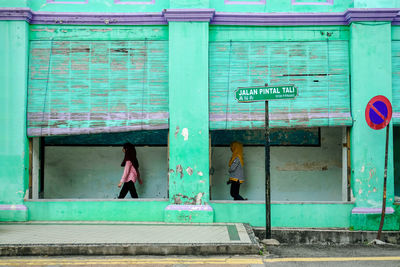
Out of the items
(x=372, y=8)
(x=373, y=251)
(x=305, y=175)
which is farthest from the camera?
(x=305, y=175)

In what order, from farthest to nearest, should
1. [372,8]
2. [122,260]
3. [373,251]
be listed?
[372,8], [373,251], [122,260]

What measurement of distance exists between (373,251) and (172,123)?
4.44 metres

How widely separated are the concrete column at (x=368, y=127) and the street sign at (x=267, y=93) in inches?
81.9

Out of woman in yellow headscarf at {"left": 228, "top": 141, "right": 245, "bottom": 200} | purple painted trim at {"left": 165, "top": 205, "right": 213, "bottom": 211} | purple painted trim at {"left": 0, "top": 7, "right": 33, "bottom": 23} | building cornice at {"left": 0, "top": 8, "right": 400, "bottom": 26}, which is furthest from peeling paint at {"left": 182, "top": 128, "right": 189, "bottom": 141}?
purple painted trim at {"left": 0, "top": 7, "right": 33, "bottom": 23}

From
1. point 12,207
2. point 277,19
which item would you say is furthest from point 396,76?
point 12,207

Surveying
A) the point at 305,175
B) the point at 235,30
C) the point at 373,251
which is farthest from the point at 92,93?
the point at 373,251

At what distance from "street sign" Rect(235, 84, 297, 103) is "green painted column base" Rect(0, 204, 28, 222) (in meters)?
4.94

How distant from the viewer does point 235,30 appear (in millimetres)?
8695

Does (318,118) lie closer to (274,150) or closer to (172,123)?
(274,150)

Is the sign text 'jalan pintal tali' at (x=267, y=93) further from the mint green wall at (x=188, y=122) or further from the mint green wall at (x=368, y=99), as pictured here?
the mint green wall at (x=368, y=99)

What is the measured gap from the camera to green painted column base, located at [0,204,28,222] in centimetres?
834

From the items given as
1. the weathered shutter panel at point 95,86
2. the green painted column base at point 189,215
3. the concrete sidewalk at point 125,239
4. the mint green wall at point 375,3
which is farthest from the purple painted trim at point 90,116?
the mint green wall at point 375,3

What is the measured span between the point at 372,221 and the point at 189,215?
12.2 ft

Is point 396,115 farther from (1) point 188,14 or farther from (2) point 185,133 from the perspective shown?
(1) point 188,14
